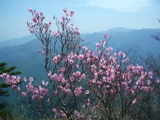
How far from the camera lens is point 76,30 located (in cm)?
669

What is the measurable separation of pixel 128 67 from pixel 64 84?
89.2 inches

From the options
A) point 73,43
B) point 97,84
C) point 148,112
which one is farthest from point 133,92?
point 73,43

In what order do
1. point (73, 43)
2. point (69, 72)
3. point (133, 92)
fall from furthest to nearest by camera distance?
point (73, 43), point (69, 72), point (133, 92)

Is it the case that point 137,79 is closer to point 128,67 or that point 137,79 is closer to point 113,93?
point 128,67

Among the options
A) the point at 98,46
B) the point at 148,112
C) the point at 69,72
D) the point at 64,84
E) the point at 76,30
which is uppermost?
the point at 76,30

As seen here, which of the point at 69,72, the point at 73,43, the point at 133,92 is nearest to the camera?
the point at 133,92

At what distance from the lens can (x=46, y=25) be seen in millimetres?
6555

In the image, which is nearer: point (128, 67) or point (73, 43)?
point (128, 67)

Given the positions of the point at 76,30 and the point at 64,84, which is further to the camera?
the point at 76,30

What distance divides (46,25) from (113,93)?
3.64m

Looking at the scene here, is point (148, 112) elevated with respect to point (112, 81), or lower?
lower

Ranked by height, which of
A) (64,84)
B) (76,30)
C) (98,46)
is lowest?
(64,84)

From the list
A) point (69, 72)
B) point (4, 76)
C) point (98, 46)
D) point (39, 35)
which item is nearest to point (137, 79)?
point (98, 46)

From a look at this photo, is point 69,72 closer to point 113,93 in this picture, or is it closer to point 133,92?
point 113,93
